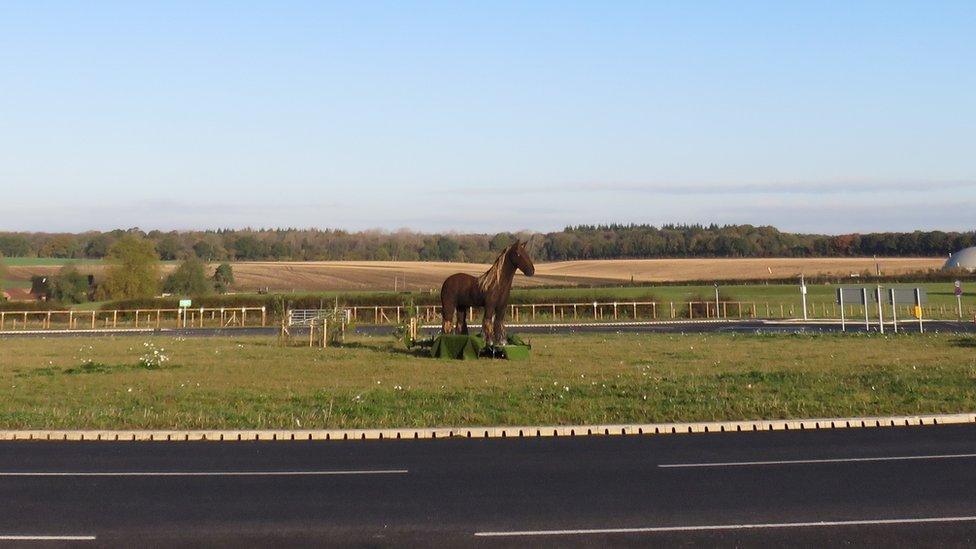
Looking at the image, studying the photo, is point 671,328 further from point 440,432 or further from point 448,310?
point 440,432

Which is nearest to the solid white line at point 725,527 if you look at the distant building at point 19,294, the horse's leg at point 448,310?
the horse's leg at point 448,310

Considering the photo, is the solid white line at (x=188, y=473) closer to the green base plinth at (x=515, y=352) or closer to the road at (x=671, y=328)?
the green base plinth at (x=515, y=352)

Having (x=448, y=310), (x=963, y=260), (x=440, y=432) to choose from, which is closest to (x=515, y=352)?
(x=448, y=310)

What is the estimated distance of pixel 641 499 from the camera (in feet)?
33.2

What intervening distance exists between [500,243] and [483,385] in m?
110

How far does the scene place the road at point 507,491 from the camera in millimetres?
8695

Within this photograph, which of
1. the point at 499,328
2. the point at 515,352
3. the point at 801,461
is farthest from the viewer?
the point at 499,328

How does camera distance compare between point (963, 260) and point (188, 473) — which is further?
point (963, 260)

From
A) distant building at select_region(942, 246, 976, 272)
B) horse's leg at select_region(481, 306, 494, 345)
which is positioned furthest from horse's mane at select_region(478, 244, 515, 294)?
distant building at select_region(942, 246, 976, 272)

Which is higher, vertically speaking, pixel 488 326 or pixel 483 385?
pixel 488 326

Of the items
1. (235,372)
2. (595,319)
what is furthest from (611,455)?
(595,319)

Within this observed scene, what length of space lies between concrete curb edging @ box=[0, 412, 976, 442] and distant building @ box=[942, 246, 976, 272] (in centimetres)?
10720

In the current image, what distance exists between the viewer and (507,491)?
34.7 feet

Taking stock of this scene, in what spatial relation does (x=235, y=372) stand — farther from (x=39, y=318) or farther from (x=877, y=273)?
(x=877, y=273)
